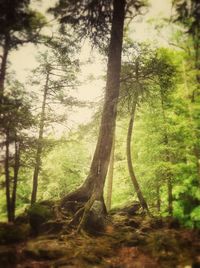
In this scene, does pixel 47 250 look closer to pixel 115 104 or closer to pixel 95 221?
pixel 95 221

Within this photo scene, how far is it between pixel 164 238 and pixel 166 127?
6721 millimetres

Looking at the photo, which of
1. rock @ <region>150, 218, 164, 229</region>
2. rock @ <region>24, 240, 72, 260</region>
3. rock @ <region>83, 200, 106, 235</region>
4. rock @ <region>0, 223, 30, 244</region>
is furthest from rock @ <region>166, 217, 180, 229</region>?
rock @ <region>0, 223, 30, 244</region>

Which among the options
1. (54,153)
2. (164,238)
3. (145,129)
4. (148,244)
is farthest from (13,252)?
(54,153)

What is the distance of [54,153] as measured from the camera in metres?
27.0

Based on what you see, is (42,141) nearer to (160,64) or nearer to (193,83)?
(160,64)

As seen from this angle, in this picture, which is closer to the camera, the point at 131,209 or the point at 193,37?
the point at 193,37

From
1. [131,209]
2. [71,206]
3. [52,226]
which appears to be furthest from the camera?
[131,209]

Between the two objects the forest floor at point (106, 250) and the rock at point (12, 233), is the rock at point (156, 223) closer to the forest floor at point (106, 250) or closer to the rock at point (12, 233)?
the forest floor at point (106, 250)

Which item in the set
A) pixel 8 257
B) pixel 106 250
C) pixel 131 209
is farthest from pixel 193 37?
pixel 131 209

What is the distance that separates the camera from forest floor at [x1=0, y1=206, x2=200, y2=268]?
690 centimetres

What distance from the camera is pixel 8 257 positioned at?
6895 mm

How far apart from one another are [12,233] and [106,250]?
3.13 m

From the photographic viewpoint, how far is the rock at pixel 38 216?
9.27 metres

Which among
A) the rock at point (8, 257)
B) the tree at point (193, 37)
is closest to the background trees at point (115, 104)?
the tree at point (193, 37)
